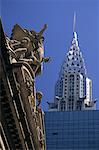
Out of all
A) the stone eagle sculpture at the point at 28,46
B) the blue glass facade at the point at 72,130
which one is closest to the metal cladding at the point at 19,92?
the stone eagle sculpture at the point at 28,46

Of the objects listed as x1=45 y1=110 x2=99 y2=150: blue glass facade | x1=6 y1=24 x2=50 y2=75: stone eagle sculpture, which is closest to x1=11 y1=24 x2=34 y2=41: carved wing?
x1=6 y1=24 x2=50 y2=75: stone eagle sculpture

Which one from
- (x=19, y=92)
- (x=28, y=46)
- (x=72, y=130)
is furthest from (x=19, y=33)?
(x=72, y=130)

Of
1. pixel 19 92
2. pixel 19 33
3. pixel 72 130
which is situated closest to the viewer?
pixel 19 92

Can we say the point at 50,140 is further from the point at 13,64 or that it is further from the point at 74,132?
the point at 13,64

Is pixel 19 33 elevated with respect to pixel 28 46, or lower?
elevated

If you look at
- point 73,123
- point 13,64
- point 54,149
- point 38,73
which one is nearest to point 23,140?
point 13,64

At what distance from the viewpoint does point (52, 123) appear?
17188cm

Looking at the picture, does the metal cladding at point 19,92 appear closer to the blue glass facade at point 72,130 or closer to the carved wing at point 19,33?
the carved wing at point 19,33

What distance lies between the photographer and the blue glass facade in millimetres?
161875

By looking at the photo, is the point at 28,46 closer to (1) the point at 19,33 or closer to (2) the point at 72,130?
(1) the point at 19,33

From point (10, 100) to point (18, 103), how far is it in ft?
4.12

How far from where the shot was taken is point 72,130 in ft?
552

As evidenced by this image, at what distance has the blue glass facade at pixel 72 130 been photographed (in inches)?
6373

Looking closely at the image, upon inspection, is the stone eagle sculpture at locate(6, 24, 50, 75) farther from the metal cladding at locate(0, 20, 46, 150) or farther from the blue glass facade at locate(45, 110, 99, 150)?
the blue glass facade at locate(45, 110, 99, 150)
